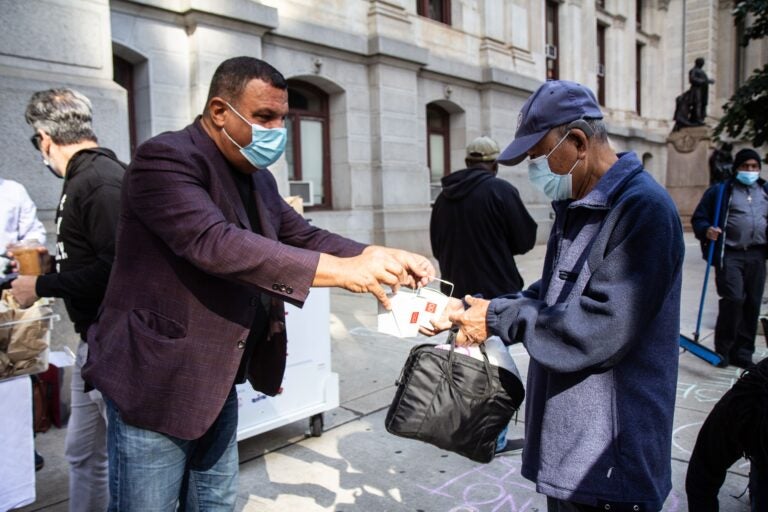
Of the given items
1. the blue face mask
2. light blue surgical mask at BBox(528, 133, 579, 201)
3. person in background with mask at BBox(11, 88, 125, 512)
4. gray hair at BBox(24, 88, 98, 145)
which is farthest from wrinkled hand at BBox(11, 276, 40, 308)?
light blue surgical mask at BBox(528, 133, 579, 201)

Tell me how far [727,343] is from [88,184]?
565 centimetres

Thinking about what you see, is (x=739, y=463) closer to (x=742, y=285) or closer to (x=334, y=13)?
(x=742, y=285)

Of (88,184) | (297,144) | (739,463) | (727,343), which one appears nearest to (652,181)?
(88,184)

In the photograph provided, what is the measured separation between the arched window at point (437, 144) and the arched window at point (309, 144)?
336 cm

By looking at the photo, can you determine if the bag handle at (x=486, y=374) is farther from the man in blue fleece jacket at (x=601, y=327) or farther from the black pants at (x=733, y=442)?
the black pants at (x=733, y=442)

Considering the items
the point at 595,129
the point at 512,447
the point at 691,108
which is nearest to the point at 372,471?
the point at 512,447

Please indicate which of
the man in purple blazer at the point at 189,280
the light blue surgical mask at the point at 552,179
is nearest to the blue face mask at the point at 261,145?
the man in purple blazer at the point at 189,280

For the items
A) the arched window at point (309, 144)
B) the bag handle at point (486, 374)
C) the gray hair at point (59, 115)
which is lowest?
the bag handle at point (486, 374)

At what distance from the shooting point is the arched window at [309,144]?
1232 centimetres

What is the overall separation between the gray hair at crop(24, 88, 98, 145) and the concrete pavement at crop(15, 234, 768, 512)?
205cm

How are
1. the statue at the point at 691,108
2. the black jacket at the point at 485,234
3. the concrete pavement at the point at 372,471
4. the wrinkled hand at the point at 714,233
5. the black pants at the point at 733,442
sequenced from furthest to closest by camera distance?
the statue at the point at 691,108
the wrinkled hand at the point at 714,233
the black jacket at the point at 485,234
the concrete pavement at the point at 372,471
the black pants at the point at 733,442

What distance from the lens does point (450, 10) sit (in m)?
14.9

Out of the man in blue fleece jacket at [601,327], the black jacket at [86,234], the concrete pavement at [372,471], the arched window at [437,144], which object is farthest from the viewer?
the arched window at [437,144]

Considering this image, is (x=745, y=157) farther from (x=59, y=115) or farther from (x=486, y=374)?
(x=59, y=115)
